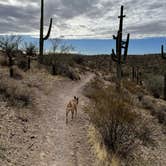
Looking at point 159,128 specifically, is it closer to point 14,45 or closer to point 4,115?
point 4,115

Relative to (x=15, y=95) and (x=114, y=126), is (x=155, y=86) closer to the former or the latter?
(x=114, y=126)

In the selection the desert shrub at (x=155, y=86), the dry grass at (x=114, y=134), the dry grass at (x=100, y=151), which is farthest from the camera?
the desert shrub at (x=155, y=86)

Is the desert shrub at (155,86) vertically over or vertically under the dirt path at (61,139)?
under

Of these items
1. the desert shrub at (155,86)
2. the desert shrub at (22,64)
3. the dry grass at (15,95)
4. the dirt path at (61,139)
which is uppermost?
the desert shrub at (22,64)

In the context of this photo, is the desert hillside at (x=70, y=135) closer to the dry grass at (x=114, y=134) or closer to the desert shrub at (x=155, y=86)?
the dry grass at (x=114, y=134)

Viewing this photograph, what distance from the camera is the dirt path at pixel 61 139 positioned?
877cm

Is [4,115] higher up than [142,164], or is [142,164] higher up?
[4,115]

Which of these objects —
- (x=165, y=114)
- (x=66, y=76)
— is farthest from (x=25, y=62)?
(x=165, y=114)

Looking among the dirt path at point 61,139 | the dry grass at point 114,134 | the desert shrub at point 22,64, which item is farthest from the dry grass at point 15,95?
the desert shrub at point 22,64

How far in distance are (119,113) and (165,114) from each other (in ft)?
28.8

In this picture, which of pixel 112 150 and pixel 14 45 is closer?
pixel 112 150

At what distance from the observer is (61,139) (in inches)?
407

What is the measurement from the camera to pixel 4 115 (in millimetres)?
10969

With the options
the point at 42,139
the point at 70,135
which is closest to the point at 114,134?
the point at 70,135
